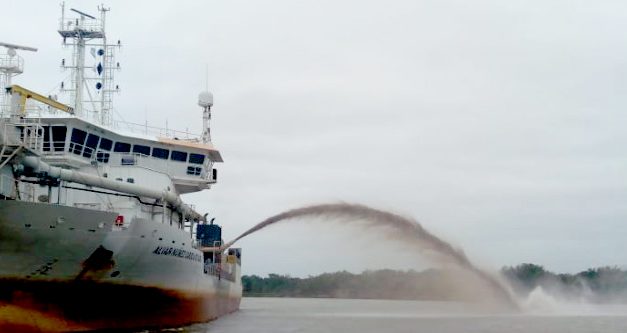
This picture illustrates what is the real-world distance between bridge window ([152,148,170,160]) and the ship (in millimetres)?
60

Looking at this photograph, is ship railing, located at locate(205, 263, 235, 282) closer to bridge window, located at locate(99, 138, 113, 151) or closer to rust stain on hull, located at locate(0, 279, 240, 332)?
rust stain on hull, located at locate(0, 279, 240, 332)

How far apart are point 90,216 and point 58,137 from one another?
7.89 m

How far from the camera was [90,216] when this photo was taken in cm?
2375

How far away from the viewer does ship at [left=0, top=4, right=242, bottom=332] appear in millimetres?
23219

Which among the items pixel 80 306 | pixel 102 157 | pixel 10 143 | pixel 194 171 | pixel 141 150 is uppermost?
pixel 141 150

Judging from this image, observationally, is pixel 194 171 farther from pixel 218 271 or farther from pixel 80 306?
pixel 80 306

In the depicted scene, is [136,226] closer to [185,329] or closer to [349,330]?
[185,329]

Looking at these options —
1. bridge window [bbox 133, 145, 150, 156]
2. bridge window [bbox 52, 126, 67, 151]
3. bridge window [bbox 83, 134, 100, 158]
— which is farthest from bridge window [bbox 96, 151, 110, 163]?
bridge window [bbox 52, 126, 67, 151]

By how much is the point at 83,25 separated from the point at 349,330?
2156cm

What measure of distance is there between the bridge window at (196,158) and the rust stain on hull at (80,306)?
31.5 ft

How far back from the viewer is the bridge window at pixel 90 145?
31172 mm

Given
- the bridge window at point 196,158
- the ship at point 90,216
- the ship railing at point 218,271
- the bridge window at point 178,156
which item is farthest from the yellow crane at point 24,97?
the ship railing at point 218,271

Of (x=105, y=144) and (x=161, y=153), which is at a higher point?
(x=161, y=153)

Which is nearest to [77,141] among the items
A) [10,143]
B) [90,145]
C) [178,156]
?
[90,145]
